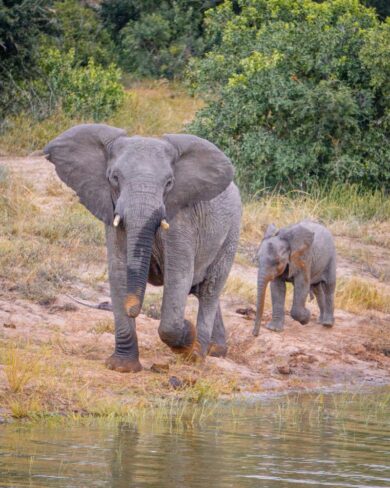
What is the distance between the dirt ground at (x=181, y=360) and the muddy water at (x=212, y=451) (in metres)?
0.74

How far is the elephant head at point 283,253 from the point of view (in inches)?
436

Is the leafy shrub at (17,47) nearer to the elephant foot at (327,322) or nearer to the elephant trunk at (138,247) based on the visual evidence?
the elephant foot at (327,322)

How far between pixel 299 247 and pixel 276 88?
6947 millimetres

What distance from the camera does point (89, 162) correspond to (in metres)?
8.60

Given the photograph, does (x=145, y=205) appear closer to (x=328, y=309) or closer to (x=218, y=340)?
(x=218, y=340)

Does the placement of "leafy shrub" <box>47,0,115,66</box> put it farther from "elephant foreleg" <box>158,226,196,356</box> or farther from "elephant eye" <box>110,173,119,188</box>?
"elephant eye" <box>110,173,119,188</box>

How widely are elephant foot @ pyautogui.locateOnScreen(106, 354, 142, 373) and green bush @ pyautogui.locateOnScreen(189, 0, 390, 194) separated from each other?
30.3 ft

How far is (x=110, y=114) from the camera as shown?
21.6 metres

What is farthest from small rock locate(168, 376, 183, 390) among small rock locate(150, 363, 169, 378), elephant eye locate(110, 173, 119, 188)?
elephant eye locate(110, 173, 119, 188)

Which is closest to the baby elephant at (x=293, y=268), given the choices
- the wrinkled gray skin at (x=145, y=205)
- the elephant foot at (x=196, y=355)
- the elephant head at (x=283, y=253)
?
the elephant head at (x=283, y=253)

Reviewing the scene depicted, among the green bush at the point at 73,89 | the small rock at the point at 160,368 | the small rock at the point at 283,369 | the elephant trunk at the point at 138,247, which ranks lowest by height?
the green bush at the point at 73,89

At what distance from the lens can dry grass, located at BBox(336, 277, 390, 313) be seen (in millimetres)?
12992

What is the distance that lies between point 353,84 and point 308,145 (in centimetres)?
134

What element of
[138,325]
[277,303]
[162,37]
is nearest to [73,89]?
[162,37]
